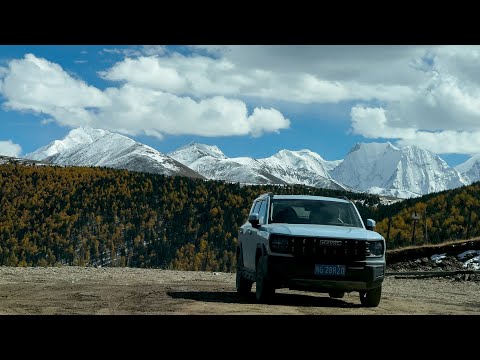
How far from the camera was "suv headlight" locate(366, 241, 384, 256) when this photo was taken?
1184cm

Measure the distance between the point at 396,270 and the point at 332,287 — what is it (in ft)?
54.2

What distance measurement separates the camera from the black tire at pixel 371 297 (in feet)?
40.6

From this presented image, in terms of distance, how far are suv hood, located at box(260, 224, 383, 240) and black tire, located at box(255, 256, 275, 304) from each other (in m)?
0.59

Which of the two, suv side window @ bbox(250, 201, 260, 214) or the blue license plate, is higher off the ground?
suv side window @ bbox(250, 201, 260, 214)

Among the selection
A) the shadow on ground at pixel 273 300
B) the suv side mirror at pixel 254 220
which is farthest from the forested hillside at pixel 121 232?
the suv side mirror at pixel 254 220

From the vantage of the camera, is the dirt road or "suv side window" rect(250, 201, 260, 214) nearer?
the dirt road

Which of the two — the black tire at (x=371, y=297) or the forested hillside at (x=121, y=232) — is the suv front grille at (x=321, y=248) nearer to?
the black tire at (x=371, y=297)

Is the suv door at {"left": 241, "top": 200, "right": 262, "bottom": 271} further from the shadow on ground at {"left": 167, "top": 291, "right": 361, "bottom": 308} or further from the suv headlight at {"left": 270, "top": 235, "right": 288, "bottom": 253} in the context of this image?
the suv headlight at {"left": 270, "top": 235, "right": 288, "bottom": 253}

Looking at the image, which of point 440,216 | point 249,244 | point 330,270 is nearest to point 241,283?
point 249,244

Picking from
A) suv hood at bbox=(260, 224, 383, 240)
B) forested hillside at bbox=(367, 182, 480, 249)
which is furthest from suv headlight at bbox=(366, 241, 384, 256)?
forested hillside at bbox=(367, 182, 480, 249)
